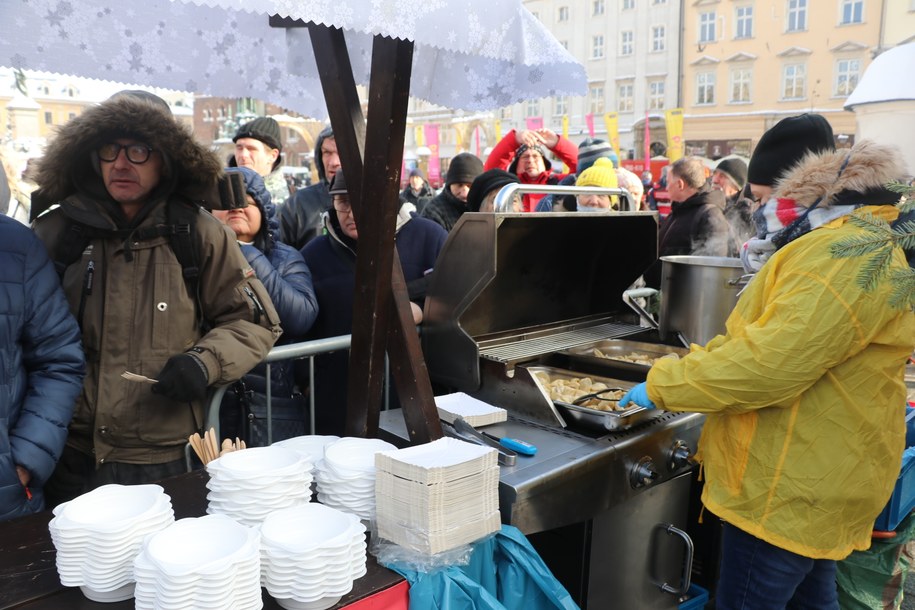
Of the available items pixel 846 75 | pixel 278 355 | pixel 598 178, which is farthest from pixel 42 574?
pixel 846 75

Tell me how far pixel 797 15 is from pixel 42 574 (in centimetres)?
3899

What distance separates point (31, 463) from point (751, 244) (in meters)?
2.51

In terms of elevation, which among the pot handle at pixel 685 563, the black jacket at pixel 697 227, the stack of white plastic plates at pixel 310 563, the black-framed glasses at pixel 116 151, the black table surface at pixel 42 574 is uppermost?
the black-framed glasses at pixel 116 151

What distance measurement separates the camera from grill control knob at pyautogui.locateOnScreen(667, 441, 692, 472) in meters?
2.48

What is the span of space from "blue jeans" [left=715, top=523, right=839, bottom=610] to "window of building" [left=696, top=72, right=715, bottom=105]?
121 ft

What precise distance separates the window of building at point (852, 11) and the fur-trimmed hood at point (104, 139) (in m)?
36.5

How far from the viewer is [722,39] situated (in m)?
35.1

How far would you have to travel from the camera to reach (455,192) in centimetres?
544

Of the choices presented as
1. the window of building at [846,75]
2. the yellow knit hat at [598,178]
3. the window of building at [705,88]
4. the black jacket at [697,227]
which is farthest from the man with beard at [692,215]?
the window of building at [705,88]

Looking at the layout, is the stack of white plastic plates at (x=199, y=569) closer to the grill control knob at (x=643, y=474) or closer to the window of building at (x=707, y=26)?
the grill control knob at (x=643, y=474)

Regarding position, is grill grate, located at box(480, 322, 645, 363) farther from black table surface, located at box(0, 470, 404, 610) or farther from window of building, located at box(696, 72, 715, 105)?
window of building, located at box(696, 72, 715, 105)

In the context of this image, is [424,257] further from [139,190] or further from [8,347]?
[8,347]

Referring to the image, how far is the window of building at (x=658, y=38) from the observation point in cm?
3675

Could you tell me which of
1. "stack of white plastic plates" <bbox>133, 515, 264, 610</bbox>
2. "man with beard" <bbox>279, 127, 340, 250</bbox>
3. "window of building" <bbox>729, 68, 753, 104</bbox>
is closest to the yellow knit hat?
"man with beard" <bbox>279, 127, 340, 250</bbox>
